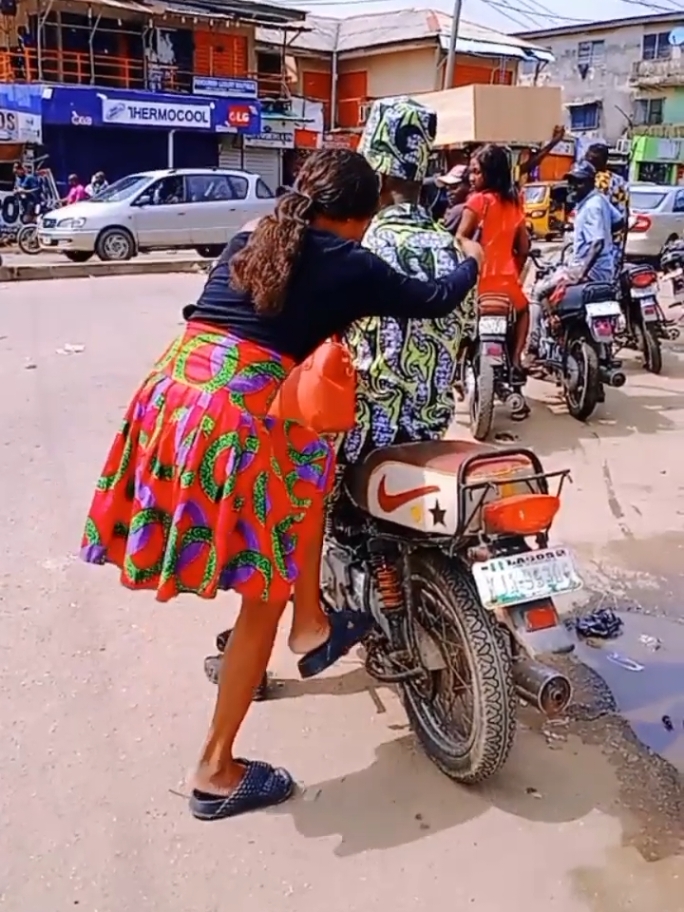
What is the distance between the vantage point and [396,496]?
2928 mm

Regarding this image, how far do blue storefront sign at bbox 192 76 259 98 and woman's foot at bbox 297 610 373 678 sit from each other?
2983 cm

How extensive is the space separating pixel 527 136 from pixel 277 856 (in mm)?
9692

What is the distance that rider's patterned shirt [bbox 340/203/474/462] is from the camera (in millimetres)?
3074

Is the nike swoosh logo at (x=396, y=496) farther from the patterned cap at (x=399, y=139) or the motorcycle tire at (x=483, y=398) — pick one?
the motorcycle tire at (x=483, y=398)

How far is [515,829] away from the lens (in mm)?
2742

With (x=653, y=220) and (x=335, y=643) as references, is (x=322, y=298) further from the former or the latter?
(x=653, y=220)

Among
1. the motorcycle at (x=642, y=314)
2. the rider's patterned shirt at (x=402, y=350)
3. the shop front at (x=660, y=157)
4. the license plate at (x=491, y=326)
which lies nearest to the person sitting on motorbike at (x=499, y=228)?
the license plate at (x=491, y=326)

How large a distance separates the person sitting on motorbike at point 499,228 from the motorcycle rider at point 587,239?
0.66 meters

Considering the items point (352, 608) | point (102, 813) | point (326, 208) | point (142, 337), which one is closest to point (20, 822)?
point (102, 813)

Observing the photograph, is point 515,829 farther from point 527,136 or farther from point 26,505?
point 527,136

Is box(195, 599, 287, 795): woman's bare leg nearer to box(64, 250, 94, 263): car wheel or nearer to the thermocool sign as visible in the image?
box(64, 250, 94, 263): car wheel

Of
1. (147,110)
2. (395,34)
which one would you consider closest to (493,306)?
(147,110)

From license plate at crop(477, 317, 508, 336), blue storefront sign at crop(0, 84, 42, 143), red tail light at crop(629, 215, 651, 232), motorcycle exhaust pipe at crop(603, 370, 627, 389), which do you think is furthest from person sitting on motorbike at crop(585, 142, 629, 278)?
blue storefront sign at crop(0, 84, 42, 143)

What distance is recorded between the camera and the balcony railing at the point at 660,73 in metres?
45.7
